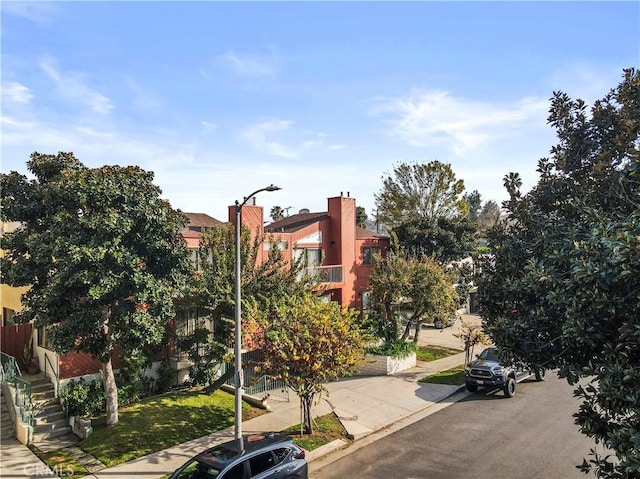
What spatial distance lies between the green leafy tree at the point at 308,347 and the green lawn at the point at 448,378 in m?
8.25

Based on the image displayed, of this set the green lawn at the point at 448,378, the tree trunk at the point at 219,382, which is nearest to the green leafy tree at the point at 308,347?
the tree trunk at the point at 219,382

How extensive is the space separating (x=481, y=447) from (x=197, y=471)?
29.0 feet

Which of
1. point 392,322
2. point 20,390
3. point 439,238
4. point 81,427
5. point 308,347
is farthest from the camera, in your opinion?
point 439,238

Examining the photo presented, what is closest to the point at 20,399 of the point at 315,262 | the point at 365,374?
the point at 365,374

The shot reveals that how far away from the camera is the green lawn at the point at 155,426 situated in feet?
43.1

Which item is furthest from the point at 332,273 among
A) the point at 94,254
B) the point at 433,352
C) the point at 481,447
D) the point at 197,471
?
the point at 197,471

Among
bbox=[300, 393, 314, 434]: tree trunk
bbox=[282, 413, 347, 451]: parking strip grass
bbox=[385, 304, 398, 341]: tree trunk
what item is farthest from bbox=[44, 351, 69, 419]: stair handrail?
bbox=[385, 304, 398, 341]: tree trunk

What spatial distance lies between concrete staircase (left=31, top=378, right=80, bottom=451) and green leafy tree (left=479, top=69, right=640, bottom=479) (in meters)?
13.7

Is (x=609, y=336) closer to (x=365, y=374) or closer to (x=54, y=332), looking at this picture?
(x=54, y=332)

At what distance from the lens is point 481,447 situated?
45.3 feet

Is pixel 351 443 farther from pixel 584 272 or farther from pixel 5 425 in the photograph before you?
pixel 5 425

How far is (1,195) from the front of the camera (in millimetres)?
13805

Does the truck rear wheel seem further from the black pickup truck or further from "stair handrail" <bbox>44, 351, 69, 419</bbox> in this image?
"stair handrail" <bbox>44, 351, 69, 419</bbox>

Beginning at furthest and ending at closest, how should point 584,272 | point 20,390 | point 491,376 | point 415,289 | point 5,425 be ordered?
point 415,289, point 491,376, point 20,390, point 5,425, point 584,272
